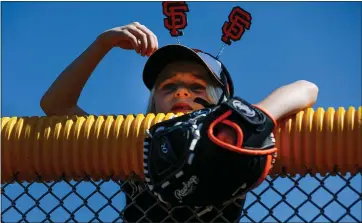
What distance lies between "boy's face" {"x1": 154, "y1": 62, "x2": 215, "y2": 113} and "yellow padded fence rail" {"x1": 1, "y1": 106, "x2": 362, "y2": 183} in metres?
0.79

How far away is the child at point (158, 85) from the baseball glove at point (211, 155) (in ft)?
1.21

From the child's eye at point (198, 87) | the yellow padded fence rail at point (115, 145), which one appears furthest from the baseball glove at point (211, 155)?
the child's eye at point (198, 87)

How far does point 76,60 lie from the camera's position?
3463 millimetres

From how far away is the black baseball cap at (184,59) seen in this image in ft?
11.9

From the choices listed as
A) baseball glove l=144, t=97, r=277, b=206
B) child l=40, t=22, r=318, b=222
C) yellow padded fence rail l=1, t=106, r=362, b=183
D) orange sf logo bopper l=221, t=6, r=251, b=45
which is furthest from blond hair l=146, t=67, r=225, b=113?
baseball glove l=144, t=97, r=277, b=206

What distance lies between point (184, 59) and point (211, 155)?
152 centimetres

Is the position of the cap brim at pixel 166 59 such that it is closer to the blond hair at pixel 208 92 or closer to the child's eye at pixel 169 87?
the blond hair at pixel 208 92

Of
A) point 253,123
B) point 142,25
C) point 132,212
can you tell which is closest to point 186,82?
point 142,25

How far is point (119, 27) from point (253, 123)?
1.22 metres

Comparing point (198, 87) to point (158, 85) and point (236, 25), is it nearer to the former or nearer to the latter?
point (158, 85)

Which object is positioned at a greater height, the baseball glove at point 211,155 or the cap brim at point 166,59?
the baseball glove at point 211,155

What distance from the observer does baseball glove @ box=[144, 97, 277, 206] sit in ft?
7.45

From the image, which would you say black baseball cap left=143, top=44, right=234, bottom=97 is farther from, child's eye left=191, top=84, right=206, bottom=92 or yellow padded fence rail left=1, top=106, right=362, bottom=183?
yellow padded fence rail left=1, top=106, right=362, bottom=183

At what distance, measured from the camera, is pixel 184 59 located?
3721 millimetres
